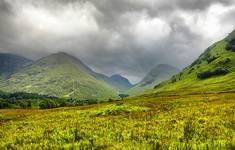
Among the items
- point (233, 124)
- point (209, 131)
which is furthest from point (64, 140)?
point (233, 124)

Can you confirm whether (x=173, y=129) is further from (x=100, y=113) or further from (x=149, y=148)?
(x=100, y=113)

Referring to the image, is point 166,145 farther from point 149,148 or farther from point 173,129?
point 173,129

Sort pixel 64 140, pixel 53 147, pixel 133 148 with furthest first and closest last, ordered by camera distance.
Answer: pixel 64 140 < pixel 53 147 < pixel 133 148

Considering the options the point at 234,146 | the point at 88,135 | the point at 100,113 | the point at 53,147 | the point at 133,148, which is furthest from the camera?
the point at 100,113

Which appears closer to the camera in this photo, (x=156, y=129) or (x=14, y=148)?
(x=14, y=148)

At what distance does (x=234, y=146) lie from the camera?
19172mm

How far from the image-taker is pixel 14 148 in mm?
23547

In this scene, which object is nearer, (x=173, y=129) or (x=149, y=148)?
(x=149, y=148)

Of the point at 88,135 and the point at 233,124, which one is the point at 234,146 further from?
the point at 88,135

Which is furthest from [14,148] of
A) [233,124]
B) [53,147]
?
[233,124]

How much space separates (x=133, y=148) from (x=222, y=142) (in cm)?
582


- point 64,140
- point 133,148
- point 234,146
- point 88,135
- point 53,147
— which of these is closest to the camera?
point 234,146

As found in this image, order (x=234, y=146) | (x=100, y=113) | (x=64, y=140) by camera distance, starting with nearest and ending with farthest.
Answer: (x=234, y=146), (x=64, y=140), (x=100, y=113)

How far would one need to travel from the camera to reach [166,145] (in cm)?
2091
